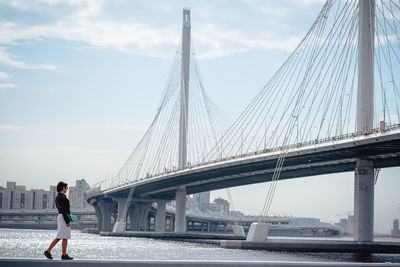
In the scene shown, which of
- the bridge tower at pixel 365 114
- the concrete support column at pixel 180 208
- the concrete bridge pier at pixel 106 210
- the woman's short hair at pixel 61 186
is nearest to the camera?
the woman's short hair at pixel 61 186

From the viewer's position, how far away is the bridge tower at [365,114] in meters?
48.7

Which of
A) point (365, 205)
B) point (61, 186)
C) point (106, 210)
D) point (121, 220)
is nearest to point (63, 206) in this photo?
point (61, 186)

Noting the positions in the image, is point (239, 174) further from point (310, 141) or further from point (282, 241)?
point (282, 241)

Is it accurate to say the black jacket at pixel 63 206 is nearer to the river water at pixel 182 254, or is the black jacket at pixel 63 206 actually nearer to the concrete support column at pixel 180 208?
the river water at pixel 182 254

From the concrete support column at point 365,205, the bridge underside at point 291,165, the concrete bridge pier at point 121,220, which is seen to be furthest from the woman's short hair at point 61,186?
the concrete bridge pier at point 121,220

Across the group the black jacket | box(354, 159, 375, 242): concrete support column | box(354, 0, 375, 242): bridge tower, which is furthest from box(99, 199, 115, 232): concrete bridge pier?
A: the black jacket

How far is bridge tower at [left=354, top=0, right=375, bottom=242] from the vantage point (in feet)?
160

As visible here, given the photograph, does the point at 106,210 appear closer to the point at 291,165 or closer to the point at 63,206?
the point at 291,165

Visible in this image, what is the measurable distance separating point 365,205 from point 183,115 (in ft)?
114

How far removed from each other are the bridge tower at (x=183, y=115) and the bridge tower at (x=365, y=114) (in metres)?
31.3

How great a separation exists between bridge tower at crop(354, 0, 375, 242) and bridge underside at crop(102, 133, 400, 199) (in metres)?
1.30

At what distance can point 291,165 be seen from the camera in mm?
63406

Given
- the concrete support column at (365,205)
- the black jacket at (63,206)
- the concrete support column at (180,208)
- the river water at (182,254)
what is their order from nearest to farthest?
the black jacket at (63,206) → the river water at (182,254) → the concrete support column at (365,205) → the concrete support column at (180,208)

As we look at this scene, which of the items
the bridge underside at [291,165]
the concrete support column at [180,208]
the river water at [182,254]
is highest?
the bridge underside at [291,165]
